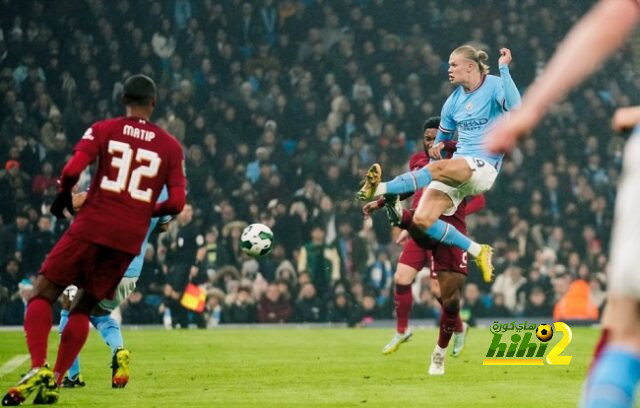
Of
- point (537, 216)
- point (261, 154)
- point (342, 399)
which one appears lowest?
point (342, 399)

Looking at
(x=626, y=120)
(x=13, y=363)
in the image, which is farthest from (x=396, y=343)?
(x=626, y=120)

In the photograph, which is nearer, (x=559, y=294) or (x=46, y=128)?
(x=559, y=294)

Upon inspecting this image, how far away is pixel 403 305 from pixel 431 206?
7.67ft

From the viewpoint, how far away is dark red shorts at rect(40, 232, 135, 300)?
705cm

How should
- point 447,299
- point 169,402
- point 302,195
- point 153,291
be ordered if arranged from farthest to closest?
1. point 302,195
2. point 153,291
3. point 447,299
4. point 169,402

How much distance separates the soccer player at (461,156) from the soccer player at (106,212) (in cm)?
283

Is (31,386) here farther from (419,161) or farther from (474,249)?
(419,161)

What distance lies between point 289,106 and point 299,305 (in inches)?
214

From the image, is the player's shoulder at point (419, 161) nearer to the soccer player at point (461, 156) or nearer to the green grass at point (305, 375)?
the soccer player at point (461, 156)

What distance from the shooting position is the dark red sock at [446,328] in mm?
9773

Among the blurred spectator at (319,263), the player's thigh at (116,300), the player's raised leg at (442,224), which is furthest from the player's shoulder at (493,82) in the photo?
the blurred spectator at (319,263)

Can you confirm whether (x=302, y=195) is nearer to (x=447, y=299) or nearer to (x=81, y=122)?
(x=81, y=122)

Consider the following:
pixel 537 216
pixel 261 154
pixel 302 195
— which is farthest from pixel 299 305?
pixel 537 216

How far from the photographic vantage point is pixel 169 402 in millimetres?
7613
